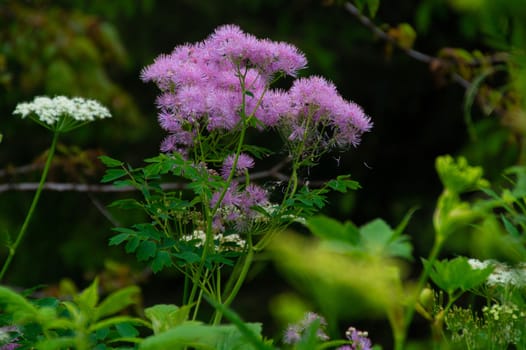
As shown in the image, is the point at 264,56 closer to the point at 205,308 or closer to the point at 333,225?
the point at 333,225

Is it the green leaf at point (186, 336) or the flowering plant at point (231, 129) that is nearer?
the green leaf at point (186, 336)

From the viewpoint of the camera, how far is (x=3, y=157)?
22.4 feet

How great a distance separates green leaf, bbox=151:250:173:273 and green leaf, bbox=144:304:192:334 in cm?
23

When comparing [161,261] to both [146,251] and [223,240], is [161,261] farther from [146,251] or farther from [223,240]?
[223,240]

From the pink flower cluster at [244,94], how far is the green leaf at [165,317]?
0.42 meters

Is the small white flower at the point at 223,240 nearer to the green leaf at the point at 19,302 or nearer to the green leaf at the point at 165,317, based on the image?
the green leaf at the point at 165,317

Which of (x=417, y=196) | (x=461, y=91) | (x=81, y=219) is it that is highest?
(x=461, y=91)

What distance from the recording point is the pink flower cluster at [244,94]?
1387 mm

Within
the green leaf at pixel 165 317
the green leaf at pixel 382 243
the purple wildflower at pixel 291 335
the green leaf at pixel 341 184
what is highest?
the green leaf at pixel 341 184

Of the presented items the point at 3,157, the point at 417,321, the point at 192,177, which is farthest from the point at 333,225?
the point at 3,157

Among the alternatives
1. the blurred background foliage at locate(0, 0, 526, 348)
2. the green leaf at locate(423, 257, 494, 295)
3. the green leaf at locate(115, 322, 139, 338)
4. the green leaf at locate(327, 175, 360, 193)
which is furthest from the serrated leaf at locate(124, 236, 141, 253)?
the blurred background foliage at locate(0, 0, 526, 348)

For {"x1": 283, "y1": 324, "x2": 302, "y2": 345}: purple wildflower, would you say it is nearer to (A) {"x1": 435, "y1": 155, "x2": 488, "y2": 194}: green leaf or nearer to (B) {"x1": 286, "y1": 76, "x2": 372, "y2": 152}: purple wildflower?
(B) {"x1": 286, "y1": 76, "x2": 372, "y2": 152}: purple wildflower

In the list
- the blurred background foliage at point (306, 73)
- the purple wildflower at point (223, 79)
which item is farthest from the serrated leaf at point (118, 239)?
the blurred background foliage at point (306, 73)

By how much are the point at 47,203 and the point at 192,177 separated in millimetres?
5624
